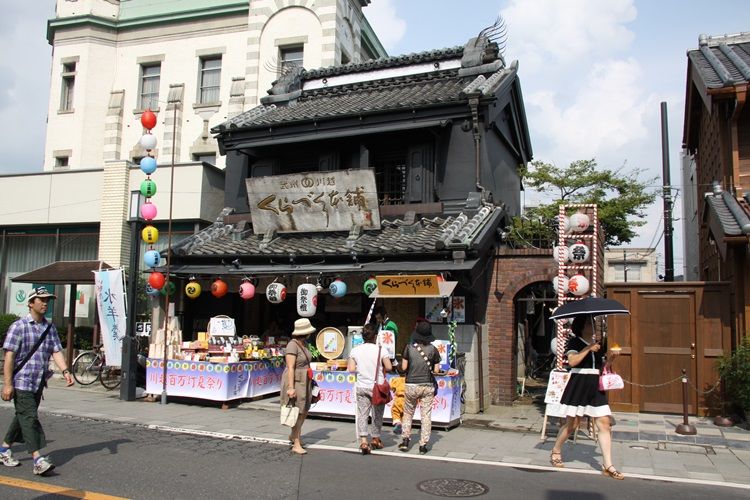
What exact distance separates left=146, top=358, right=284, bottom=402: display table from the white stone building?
754cm

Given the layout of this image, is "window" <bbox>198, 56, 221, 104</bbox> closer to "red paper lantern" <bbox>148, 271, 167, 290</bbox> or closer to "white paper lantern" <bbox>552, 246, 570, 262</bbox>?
"red paper lantern" <bbox>148, 271, 167, 290</bbox>

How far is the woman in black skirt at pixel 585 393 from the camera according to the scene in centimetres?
785

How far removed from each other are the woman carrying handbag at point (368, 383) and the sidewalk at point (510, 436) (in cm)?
42

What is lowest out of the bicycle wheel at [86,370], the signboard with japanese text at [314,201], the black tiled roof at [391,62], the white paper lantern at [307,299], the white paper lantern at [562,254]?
the bicycle wheel at [86,370]

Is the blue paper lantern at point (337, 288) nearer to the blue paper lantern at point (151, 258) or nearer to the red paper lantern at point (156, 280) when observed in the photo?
the red paper lantern at point (156, 280)

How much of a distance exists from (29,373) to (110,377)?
29.8ft

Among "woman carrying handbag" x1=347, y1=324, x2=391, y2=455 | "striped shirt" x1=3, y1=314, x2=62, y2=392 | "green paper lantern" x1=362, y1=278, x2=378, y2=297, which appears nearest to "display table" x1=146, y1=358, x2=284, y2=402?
"green paper lantern" x1=362, y1=278, x2=378, y2=297

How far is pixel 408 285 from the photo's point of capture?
41.1 ft

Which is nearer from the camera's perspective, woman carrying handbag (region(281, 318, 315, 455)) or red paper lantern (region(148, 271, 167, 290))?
woman carrying handbag (region(281, 318, 315, 455))

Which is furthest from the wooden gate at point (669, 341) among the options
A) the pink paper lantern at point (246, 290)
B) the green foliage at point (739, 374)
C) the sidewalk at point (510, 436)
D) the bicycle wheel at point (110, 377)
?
the bicycle wheel at point (110, 377)

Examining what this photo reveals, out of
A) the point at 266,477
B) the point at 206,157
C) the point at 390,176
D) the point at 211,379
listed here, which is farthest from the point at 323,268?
the point at 206,157

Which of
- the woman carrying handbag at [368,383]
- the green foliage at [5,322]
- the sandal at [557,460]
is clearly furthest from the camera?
the green foliage at [5,322]

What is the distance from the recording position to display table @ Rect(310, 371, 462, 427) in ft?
37.1

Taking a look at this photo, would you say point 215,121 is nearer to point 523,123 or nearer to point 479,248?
point 523,123
